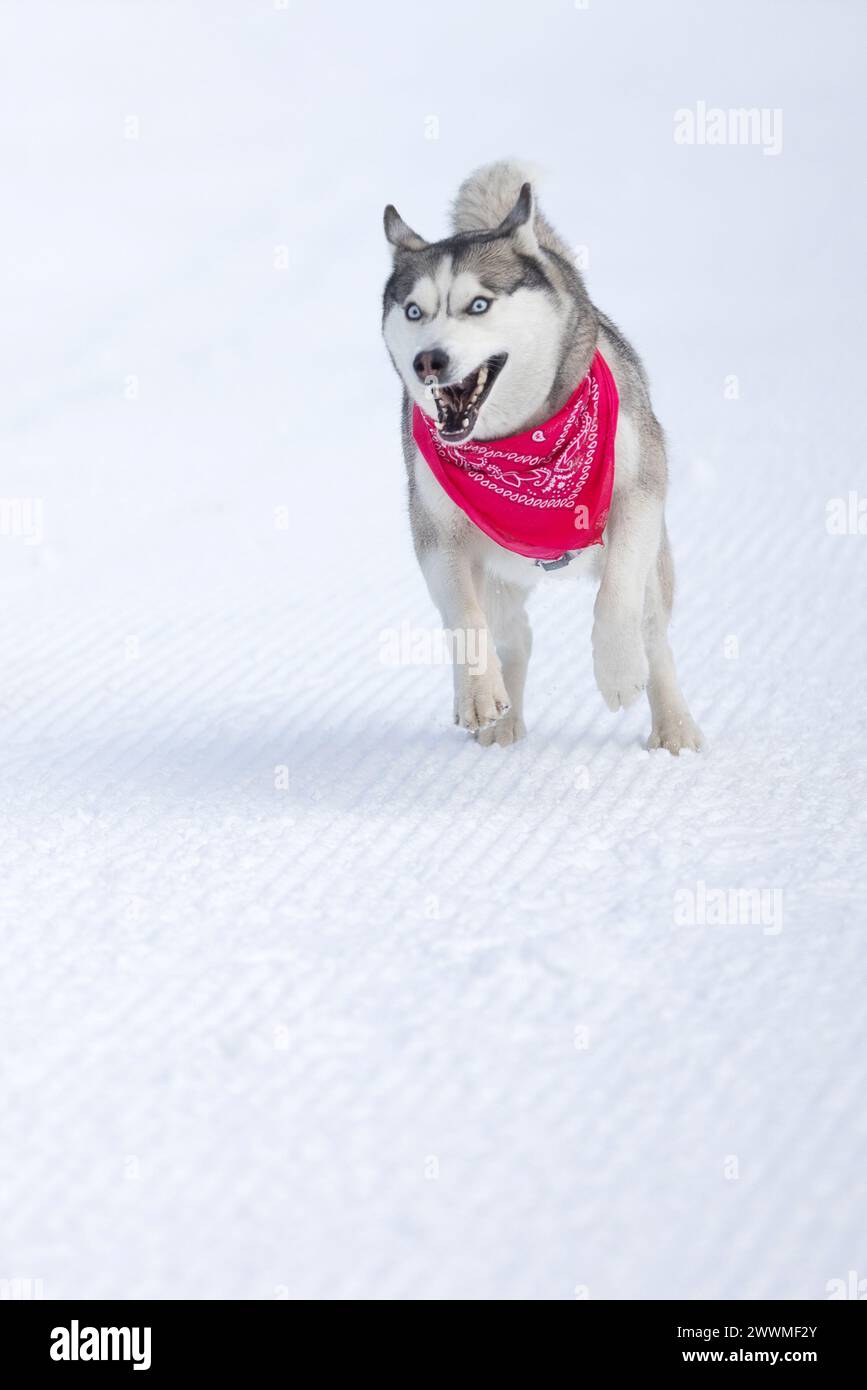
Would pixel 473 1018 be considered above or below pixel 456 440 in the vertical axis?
below

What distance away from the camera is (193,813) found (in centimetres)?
295

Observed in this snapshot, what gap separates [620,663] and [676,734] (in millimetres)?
329

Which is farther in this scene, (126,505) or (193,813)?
(126,505)

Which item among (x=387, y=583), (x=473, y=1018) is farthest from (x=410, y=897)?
(x=387, y=583)

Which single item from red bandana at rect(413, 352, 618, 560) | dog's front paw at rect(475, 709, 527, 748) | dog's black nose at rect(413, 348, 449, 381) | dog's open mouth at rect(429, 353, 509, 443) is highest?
dog's black nose at rect(413, 348, 449, 381)

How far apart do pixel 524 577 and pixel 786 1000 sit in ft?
4.47

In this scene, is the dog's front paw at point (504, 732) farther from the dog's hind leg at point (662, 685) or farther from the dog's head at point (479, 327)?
the dog's head at point (479, 327)

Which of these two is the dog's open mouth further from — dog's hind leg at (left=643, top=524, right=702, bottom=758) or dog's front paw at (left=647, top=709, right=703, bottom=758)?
dog's front paw at (left=647, top=709, right=703, bottom=758)

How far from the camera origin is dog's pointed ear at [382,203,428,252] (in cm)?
297

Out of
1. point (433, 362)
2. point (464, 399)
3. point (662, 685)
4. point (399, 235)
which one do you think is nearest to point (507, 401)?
point (464, 399)

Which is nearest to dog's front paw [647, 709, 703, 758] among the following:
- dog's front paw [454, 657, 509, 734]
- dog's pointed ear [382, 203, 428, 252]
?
dog's front paw [454, 657, 509, 734]

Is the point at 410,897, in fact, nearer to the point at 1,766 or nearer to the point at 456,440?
the point at 456,440

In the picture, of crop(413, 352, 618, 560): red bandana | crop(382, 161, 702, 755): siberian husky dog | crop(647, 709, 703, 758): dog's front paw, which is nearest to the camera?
crop(382, 161, 702, 755): siberian husky dog

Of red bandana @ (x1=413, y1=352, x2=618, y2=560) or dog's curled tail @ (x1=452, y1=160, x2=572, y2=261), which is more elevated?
dog's curled tail @ (x1=452, y1=160, x2=572, y2=261)
